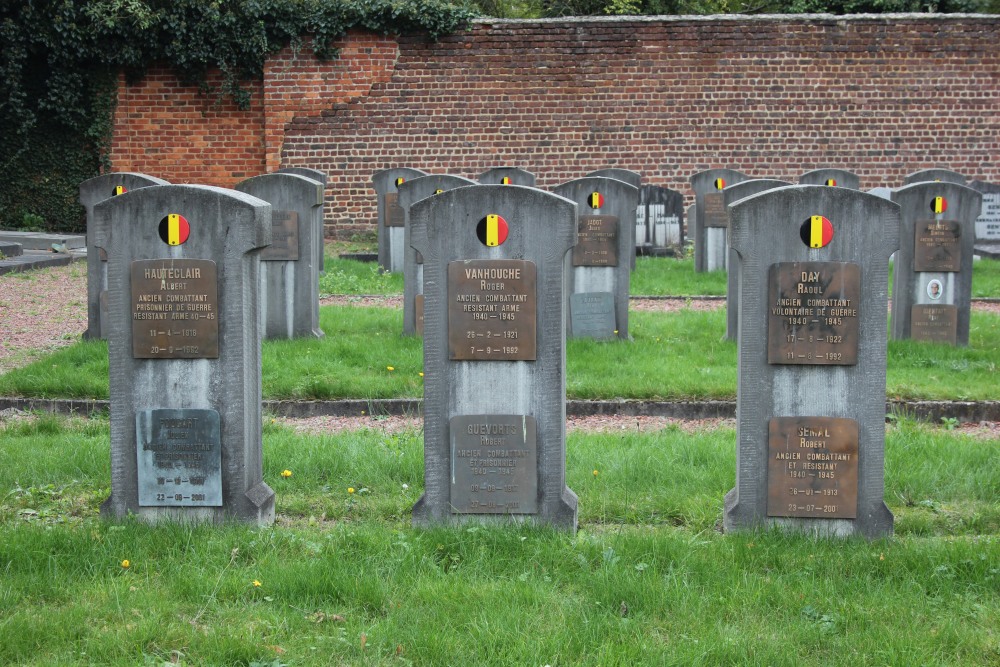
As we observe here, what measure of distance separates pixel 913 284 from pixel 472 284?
6224mm

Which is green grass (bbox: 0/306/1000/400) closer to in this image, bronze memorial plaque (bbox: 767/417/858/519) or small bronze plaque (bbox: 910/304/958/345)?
small bronze plaque (bbox: 910/304/958/345)

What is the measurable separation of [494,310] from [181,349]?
1.49 m

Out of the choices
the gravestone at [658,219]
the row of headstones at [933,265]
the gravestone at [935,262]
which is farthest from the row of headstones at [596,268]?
the gravestone at [658,219]

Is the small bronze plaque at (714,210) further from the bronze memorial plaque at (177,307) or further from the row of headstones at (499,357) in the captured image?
the bronze memorial plaque at (177,307)

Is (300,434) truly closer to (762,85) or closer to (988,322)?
(988,322)

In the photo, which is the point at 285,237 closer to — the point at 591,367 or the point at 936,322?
the point at 591,367

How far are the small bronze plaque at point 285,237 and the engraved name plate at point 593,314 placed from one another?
2.59m

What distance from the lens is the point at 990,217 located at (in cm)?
1964

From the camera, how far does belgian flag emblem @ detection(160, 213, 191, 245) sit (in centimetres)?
552

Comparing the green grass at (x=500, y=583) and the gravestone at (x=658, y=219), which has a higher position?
the gravestone at (x=658, y=219)

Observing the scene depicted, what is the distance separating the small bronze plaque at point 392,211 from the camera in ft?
51.1

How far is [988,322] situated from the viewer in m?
11.8

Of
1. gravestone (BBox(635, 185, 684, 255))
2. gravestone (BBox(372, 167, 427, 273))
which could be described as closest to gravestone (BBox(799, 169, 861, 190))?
gravestone (BBox(635, 185, 684, 255))

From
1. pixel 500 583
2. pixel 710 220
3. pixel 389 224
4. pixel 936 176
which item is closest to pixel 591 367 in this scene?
pixel 500 583
